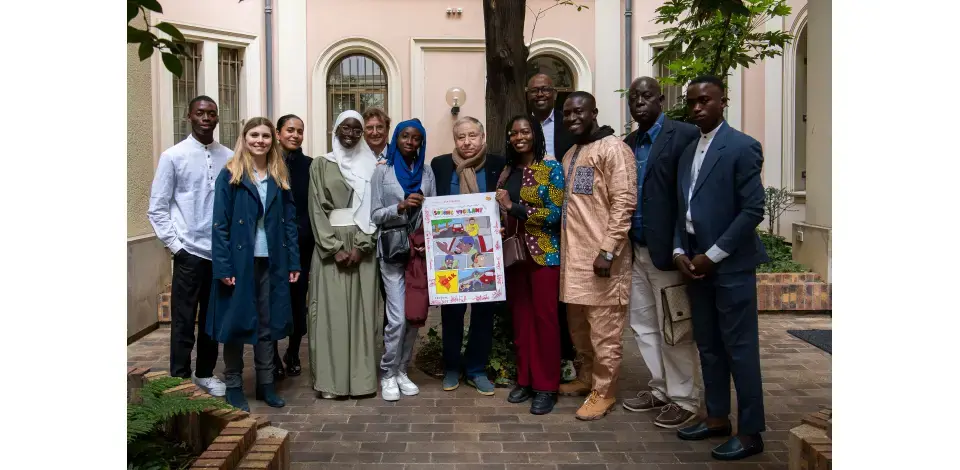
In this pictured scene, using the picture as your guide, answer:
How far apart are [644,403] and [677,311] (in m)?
0.97

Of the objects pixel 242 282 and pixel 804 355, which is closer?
pixel 242 282

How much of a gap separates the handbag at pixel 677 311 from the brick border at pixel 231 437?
2.25 m

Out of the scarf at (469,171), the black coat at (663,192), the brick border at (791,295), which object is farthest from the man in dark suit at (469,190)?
the brick border at (791,295)

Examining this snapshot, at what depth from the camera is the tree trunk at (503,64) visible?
6.51m

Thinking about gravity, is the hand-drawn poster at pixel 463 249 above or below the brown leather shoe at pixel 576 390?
above

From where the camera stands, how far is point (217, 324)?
4.97 meters

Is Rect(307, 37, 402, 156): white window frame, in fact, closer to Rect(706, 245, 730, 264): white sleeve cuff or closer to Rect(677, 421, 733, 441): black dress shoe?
Rect(677, 421, 733, 441): black dress shoe

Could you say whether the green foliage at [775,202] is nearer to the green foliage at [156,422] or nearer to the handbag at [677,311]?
the handbag at [677,311]

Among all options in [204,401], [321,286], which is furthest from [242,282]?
[204,401]

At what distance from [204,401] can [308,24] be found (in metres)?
12.2

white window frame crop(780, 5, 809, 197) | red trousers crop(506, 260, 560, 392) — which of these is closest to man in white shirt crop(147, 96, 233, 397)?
red trousers crop(506, 260, 560, 392)

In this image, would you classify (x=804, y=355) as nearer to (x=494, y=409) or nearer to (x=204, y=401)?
(x=494, y=409)

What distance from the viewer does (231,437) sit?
335cm

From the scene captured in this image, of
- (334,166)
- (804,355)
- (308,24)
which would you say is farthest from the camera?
(308,24)
